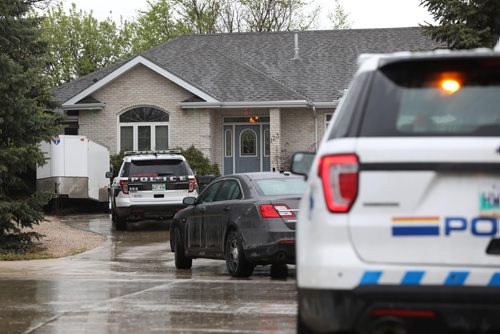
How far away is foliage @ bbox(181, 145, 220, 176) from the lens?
103ft

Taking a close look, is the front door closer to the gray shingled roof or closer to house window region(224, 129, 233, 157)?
house window region(224, 129, 233, 157)

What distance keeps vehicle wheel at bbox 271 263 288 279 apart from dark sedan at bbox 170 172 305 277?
504mm

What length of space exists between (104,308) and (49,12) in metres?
53.8

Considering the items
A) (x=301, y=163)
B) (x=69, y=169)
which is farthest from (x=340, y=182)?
(x=69, y=169)

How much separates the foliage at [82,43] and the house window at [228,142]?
83.6ft

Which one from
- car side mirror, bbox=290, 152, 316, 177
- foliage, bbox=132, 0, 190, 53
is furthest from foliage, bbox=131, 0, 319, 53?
car side mirror, bbox=290, 152, 316, 177

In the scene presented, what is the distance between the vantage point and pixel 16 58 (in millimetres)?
22250

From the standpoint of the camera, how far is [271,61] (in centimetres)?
3678

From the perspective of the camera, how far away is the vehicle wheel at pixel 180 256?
15.0 m

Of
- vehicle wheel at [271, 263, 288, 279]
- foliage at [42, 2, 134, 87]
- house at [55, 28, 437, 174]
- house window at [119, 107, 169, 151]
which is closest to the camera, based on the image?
vehicle wheel at [271, 263, 288, 279]

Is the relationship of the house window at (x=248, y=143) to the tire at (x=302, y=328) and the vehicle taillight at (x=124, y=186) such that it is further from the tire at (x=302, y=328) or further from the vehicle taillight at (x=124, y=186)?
the tire at (x=302, y=328)

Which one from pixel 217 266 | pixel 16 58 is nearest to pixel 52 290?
pixel 217 266

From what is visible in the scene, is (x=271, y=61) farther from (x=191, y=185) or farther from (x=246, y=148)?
(x=191, y=185)

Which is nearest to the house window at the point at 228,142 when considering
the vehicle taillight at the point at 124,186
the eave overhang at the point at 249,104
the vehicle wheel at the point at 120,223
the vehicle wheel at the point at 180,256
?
the eave overhang at the point at 249,104
